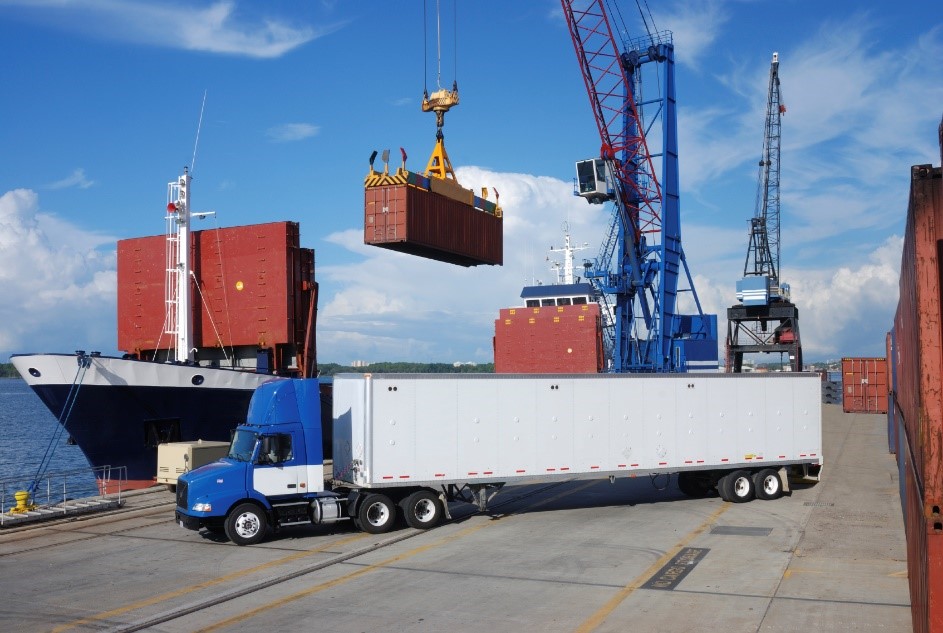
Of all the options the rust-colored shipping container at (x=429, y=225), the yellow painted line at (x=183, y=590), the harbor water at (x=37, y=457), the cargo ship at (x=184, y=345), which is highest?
the rust-colored shipping container at (x=429, y=225)

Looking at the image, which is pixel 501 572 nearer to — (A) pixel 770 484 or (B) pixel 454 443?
(B) pixel 454 443

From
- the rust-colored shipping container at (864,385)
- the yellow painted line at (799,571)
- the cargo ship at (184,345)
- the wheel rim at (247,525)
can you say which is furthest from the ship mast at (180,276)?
the rust-colored shipping container at (864,385)

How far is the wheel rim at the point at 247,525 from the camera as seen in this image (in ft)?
50.6

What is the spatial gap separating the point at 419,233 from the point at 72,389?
434 inches

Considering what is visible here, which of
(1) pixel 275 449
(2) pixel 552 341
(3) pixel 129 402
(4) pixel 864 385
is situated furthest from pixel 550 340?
(1) pixel 275 449

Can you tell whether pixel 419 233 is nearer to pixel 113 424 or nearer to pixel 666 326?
pixel 113 424

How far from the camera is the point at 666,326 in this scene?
1766 inches

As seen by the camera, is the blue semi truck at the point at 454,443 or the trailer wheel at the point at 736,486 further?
the trailer wheel at the point at 736,486

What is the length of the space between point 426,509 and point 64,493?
10.3 m

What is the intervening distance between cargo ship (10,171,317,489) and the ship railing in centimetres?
24

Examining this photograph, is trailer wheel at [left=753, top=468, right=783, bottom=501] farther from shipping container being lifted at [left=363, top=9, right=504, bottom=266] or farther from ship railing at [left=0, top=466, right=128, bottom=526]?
ship railing at [left=0, top=466, right=128, bottom=526]

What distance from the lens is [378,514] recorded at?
16422 millimetres

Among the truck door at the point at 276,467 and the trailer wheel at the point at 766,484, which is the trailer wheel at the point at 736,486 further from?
the truck door at the point at 276,467

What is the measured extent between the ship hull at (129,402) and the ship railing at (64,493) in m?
0.42
